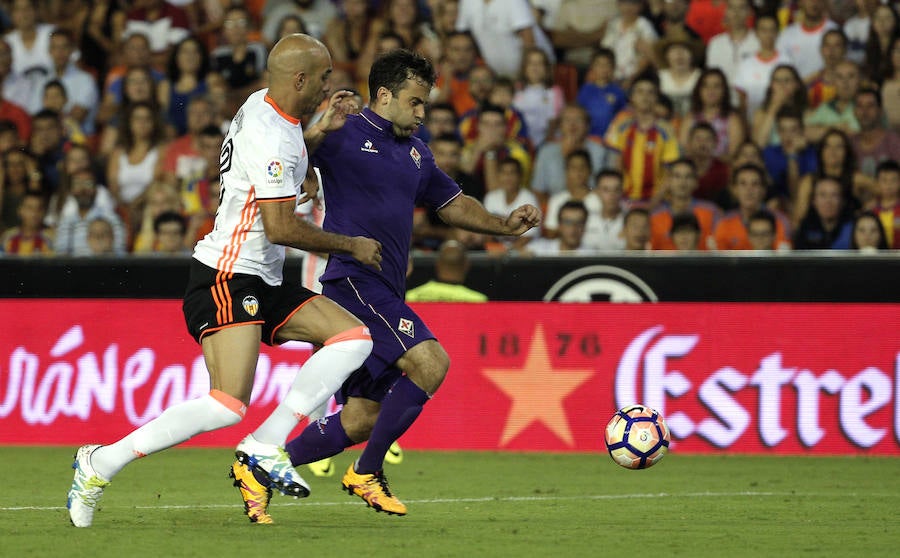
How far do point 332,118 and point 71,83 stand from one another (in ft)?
34.4

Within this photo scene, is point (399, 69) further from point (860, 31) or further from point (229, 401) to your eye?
point (860, 31)

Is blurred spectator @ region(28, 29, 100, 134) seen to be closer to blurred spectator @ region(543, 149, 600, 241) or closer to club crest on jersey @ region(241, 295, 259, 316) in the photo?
blurred spectator @ region(543, 149, 600, 241)

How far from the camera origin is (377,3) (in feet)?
56.6

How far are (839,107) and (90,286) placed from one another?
24.2 feet

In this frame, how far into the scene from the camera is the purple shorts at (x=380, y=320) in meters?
8.02

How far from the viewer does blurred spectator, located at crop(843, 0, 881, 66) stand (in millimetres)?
15508

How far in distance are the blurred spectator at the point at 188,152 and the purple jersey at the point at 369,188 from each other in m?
7.88

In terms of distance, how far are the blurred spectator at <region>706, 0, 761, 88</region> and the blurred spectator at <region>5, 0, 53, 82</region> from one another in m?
7.57

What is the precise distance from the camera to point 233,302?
7.11 metres

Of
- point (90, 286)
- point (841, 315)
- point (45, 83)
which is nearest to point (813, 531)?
point (841, 315)

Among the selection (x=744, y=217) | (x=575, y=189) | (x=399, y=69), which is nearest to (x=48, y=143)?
(x=575, y=189)

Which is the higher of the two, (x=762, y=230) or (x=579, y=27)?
(x=579, y=27)

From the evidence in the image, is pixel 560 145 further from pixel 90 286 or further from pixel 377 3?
pixel 90 286

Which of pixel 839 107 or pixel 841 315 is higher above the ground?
pixel 839 107
